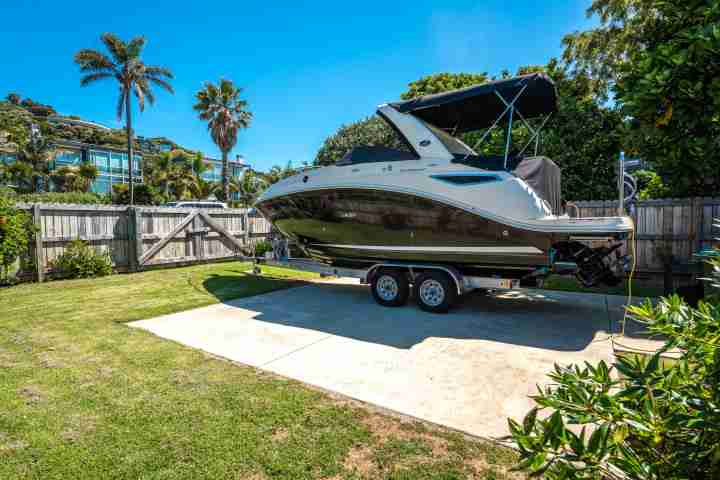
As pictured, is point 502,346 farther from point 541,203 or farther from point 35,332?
point 35,332

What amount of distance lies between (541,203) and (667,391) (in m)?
4.69

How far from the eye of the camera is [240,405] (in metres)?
3.21

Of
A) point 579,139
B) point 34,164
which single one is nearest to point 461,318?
point 579,139

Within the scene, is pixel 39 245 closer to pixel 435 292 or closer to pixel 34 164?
pixel 435 292

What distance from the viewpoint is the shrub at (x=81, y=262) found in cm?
928

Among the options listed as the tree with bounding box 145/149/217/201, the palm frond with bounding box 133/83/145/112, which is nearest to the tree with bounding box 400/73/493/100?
the palm frond with bounding box 133/83/145/112

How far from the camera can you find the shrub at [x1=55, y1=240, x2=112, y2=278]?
365 inches

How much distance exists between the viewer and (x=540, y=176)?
5922 millimetres

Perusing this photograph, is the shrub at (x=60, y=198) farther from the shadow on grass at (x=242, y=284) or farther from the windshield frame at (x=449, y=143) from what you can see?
the windshield frame at (x=449, y=143)

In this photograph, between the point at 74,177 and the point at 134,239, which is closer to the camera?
the point at 134,239

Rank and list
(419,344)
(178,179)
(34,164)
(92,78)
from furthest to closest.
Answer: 1. (178,179)
2. (34,164)
3. (92,78)
4. (419,344)

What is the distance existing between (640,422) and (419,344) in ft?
12.1

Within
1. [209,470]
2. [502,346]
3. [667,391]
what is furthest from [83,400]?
[502,346]

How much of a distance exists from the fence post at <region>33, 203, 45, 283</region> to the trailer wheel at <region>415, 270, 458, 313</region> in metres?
8.52
